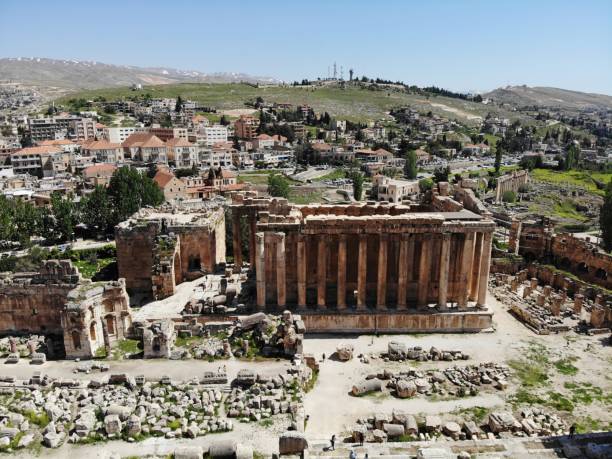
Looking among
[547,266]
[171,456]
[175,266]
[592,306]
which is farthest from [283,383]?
[547,266]

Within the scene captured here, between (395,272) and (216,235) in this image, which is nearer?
(395,272)

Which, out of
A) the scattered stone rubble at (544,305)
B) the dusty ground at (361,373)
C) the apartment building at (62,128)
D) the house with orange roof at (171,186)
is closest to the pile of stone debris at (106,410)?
the dusty ground at (361,373)

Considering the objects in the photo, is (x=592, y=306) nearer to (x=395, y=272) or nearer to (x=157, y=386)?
(x=395, y=272)

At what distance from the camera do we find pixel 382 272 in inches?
1496

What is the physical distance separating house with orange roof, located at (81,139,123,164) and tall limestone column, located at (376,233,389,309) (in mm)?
106757

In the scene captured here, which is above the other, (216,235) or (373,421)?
(216,235)

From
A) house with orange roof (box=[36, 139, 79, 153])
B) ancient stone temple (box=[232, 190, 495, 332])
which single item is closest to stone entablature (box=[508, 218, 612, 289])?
ancient stone temple (box=[232, 190, 495, 332])

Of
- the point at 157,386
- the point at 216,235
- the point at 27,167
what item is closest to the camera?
the point at 157,386

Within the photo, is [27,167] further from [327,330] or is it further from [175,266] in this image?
[327,330]

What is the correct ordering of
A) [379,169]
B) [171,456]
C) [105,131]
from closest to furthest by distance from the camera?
[171,456], [379,169], [105,131]

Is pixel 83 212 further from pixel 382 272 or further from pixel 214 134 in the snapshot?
pixel 214 134

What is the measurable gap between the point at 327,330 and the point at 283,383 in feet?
31.3

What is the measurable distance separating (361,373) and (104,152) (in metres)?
116

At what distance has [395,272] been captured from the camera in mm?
40844
